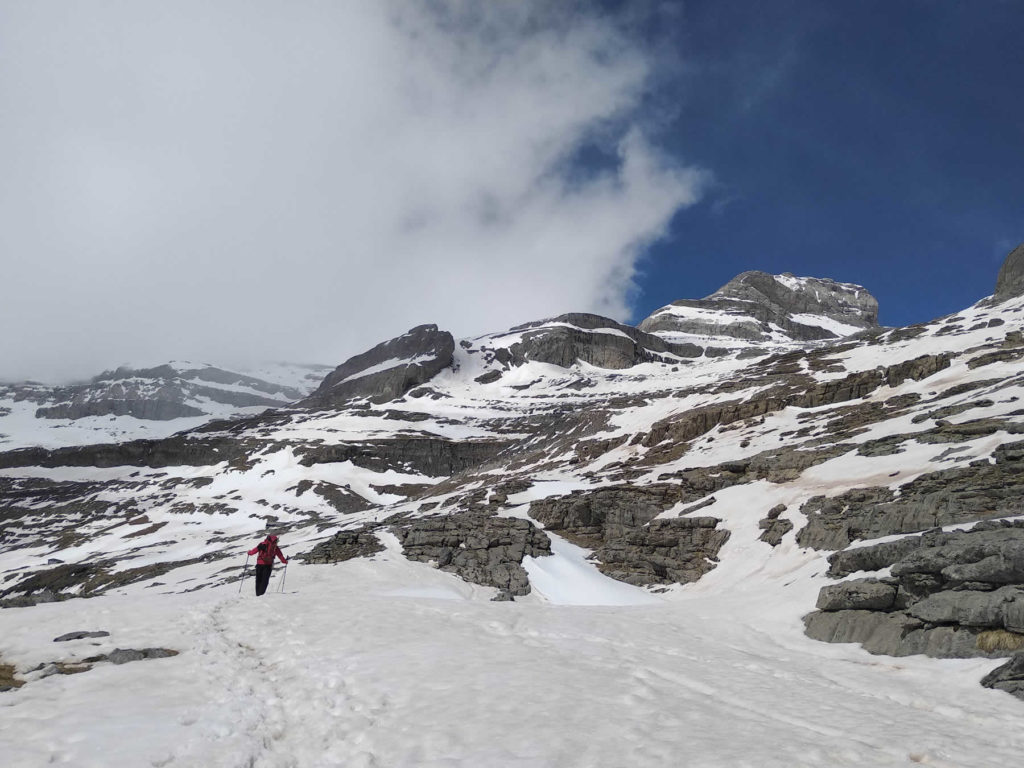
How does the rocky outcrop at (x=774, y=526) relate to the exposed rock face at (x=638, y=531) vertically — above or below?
above

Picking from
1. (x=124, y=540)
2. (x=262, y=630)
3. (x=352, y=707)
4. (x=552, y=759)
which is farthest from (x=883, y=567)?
(x=124, y=540)

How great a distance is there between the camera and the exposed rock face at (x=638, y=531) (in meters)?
30.8

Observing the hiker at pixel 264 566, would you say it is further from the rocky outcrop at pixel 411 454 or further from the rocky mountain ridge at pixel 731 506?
the rocky outcrop at pixel 411 454

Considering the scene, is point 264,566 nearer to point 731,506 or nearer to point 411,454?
point 731,506

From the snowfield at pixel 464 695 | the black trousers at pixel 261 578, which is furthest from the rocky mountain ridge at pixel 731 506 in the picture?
the black trousers at pixel 261 578

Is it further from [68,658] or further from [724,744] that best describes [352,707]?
[68,658]

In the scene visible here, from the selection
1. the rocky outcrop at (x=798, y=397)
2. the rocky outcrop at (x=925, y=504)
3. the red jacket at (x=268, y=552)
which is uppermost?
the rocky outcrop at (x=798, y=397)

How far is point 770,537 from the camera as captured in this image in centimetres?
2783

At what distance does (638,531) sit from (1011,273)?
151 metres

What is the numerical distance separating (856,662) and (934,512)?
10552 mm

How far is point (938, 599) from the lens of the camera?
1364 cm

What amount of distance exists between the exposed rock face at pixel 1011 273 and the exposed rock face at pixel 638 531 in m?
125

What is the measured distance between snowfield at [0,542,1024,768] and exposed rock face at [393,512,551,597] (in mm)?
13552

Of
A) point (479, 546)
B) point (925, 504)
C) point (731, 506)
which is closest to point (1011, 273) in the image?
point (731, 506)
